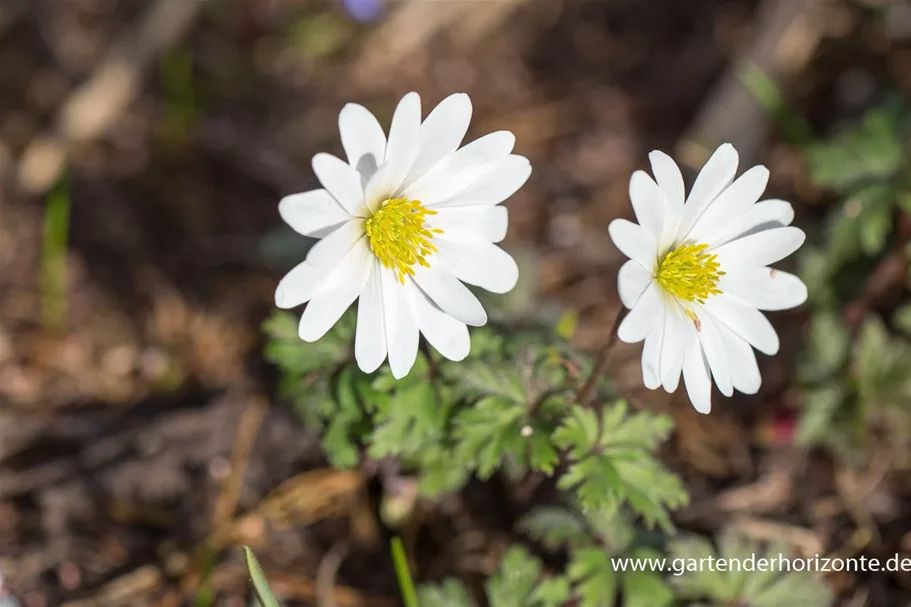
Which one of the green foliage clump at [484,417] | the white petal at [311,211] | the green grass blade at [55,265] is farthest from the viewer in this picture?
the green grass blade at [55,265]

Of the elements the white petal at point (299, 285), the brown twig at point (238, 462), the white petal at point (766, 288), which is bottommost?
the brown twig at point (238, 462)

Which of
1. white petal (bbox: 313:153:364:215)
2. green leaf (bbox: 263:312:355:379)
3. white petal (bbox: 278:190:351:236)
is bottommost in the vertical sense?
green leaf (bbox: 263:312:355:379)

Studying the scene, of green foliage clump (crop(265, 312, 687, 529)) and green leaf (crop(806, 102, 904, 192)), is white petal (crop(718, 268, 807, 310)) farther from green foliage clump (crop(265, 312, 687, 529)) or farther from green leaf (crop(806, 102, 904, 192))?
green leaf (crop(806, 102, 904, 192))

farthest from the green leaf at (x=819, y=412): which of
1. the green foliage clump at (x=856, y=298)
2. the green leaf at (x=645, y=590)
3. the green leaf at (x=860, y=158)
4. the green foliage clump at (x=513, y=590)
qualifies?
the green foliage clump at (x=513, y=590)

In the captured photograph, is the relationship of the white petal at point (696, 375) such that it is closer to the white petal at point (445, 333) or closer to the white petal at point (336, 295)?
the white petal at point (445, 333)

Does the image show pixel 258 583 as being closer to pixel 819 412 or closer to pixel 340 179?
pixel 340 179

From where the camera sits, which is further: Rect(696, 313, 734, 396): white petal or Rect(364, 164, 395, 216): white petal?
Rect(696, 313, 734, 396): white petal

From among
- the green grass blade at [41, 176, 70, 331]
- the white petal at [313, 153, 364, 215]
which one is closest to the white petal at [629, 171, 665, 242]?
the white petal at [313, 153, 364, 215]
